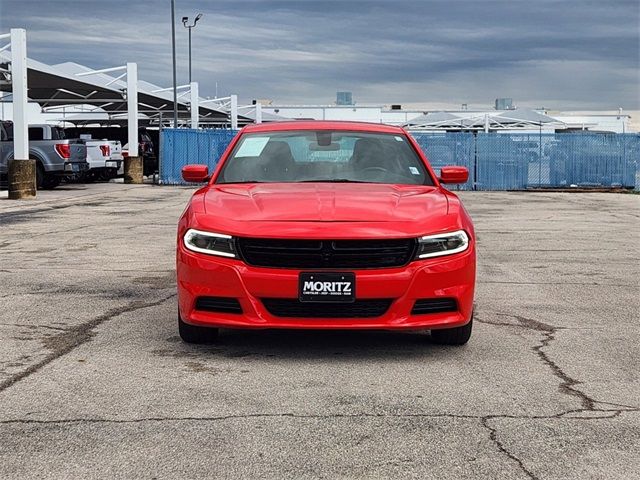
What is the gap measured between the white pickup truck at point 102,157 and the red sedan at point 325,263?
79.7 feet

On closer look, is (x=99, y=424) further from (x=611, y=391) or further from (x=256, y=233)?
(x=611, y=391)

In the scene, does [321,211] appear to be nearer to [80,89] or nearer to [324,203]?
[324,203]

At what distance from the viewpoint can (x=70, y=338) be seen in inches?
265

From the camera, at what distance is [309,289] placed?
5.85 m

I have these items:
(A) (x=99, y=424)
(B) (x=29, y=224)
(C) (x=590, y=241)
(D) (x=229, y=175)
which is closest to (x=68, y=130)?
(B) (x=29, y=224)

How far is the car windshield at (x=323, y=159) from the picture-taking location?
7.21 metres

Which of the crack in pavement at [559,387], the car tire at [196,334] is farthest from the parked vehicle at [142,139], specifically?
the car tire at [196,334]

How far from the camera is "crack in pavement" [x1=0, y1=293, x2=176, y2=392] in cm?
566

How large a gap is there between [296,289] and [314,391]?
0.76 metres

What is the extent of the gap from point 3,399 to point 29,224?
12191 millimetres

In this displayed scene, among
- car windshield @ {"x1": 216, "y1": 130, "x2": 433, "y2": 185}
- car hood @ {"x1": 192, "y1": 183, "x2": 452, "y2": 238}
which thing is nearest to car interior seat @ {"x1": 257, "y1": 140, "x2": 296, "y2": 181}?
car windshield @ {"x1": 216, "y1": 130, "x2": 433, "y2": 185}

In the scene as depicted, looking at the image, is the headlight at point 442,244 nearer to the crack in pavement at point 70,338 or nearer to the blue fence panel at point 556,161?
the crack in pavement at point 70,338

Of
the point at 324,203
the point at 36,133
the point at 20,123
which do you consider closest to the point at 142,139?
the point at 36,133

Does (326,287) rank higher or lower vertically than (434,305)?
higher
